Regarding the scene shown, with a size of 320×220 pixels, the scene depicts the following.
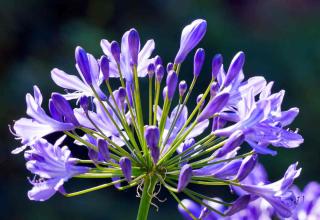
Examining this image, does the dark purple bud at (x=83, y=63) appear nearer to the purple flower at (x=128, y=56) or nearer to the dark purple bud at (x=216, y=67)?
the purple flower at (x=128, y=56)

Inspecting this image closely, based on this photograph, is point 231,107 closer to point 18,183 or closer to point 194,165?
point 194,165

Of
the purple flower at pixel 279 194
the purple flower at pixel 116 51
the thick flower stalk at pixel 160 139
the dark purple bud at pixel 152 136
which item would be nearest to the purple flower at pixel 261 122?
the thick flower stalk at pixel 160 139

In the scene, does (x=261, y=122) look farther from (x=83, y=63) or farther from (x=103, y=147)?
(x=83, y=63)

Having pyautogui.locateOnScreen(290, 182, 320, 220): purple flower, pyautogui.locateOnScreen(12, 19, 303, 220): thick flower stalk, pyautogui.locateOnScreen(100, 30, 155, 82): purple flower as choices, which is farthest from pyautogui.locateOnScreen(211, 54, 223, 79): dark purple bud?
pyautogui.locateOnScreen(290, 182, 320, 220): purple flower

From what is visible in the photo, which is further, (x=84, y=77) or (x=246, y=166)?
(x=84, y=77)

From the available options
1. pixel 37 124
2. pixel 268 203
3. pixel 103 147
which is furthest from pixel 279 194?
pixel 37 124
